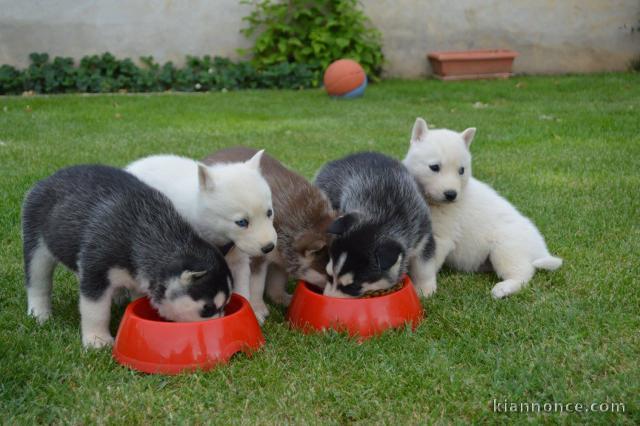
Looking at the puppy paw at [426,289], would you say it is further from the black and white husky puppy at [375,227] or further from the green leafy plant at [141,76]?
the green leafy plant at [141,76]

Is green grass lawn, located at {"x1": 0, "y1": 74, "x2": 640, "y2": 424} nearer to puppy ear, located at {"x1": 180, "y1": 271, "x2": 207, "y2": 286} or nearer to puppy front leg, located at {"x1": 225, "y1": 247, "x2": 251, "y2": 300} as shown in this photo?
puppy front leg, located at {"x1": 225, "y1": 247, "x2": 251, "y2": 300}

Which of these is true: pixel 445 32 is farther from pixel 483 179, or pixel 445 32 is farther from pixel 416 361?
pixel 416 361

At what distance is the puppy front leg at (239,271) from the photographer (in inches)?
173

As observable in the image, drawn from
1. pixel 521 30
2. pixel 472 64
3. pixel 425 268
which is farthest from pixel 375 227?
pixel 521 30

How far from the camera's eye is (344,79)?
1390 cm

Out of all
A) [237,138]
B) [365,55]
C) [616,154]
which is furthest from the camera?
[365,55]

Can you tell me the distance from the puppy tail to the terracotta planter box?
39.1 feet

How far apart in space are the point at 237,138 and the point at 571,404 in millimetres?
7323

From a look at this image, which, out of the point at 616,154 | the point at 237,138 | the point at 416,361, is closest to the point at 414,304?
the point at 416,361

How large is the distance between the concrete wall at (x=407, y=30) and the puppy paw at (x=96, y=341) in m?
12.5

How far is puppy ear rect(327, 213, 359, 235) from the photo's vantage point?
4191 mm

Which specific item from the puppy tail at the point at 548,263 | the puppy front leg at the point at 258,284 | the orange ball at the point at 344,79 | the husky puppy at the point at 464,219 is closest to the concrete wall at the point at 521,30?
the orange ball at the point at 344,79

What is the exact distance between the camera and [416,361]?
379 cm

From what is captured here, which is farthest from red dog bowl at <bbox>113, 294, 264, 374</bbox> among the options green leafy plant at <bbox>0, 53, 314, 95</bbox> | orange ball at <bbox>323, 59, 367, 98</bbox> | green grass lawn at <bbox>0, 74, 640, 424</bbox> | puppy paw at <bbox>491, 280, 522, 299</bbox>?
green leafy plant at <bbox>0, 53, 314, 95</bbox>
